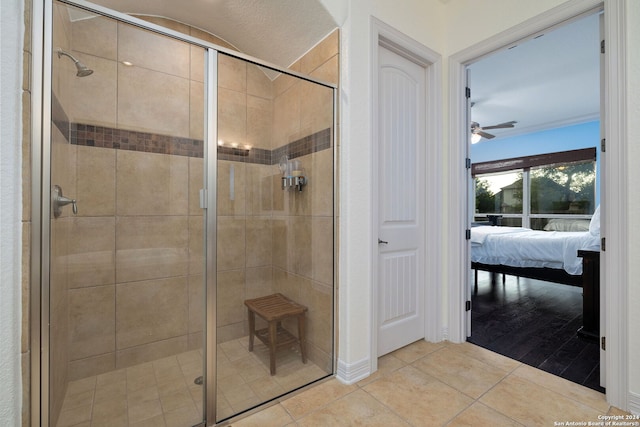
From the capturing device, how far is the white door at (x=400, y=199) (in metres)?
2.15

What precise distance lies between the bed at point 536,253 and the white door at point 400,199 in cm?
200

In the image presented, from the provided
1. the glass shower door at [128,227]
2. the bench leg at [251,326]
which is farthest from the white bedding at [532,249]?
the glass shower door at [128,227]

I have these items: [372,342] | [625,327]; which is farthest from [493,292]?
[372,342]

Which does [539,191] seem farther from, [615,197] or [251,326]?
[251,326]

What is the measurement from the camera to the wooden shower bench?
5.94ft

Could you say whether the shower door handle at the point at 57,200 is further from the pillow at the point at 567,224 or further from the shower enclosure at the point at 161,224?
the pillow at the point at 567,224

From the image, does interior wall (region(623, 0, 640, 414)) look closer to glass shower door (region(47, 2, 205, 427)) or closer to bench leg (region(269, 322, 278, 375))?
bench leg (region(269, 322, 278, 375))

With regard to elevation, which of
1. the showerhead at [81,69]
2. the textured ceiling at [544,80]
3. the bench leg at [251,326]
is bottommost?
the bench leg at [251,326]

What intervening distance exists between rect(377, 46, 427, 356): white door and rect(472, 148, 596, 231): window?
4.66 m

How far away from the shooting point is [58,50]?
118 cm

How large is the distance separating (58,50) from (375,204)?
69.5 inches

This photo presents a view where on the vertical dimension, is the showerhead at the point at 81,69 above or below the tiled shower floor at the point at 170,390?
above

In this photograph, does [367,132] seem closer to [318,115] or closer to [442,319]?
[318,115]

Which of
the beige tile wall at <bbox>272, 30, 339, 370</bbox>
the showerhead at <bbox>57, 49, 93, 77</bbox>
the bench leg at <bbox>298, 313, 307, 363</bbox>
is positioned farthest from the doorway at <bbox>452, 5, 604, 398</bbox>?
the showerhead at <bbox>57, 49, 93, 77</bbox>
